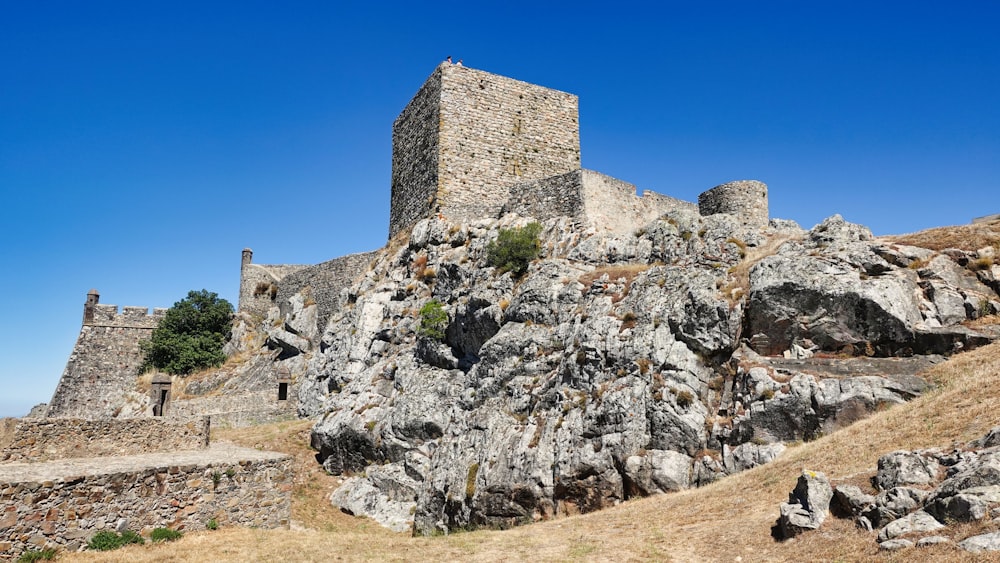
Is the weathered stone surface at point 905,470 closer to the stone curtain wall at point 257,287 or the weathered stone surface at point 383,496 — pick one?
the weathered stone surface at point 383,496

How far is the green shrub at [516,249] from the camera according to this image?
25.6 m

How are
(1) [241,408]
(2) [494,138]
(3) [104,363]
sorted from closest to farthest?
(1) [241,408] → (2) [494,138] → (3) [104,363]

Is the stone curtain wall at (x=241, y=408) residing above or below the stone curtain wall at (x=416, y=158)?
below

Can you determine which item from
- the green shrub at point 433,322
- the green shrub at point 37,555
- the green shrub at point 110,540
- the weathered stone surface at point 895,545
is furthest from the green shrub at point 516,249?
the weathered stone surface at point 895,545

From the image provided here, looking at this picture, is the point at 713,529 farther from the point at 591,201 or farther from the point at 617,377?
the point at 591,201

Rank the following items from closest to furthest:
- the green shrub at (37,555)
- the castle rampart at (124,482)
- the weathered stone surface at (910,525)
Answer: the weathered stone surface at (910,525) → the green shrub at (37,555) → the castle rampart at (124,482)

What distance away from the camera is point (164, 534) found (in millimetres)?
12555

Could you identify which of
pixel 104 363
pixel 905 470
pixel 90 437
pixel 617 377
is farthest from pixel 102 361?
pixel 905 470

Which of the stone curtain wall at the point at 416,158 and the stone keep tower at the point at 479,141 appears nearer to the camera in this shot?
the stone keep tower at the point at 479,141

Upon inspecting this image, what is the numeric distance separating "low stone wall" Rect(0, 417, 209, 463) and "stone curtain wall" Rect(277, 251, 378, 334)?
1999 cm

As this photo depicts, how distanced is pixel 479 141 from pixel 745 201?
13.3 meters

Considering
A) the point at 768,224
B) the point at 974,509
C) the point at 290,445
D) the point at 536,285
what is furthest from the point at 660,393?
the point at 290,445

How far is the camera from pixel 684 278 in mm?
19906

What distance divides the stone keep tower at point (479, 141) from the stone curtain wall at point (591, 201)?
2.42m
